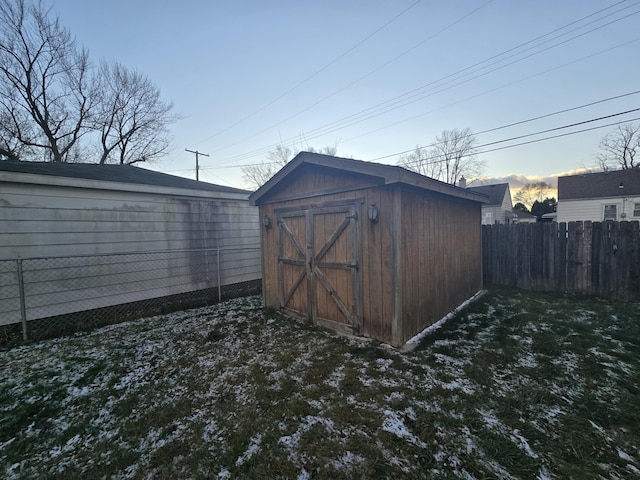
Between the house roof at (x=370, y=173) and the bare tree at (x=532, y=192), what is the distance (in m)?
44.3

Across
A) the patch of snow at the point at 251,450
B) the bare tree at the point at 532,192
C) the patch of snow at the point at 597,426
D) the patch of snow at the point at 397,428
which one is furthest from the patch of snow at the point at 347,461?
the bare tree at the point at 532,192

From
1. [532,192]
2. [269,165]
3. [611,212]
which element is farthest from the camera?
[532,192]

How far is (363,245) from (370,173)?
1044 mm

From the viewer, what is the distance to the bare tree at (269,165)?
917 inches

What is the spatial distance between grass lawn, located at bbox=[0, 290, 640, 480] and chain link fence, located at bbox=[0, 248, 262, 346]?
24.0 inches

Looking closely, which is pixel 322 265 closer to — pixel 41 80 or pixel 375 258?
pixel 375 258

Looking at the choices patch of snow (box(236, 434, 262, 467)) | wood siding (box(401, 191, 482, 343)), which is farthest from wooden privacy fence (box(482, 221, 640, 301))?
patch of snow (box(236, 434, 262, 467))

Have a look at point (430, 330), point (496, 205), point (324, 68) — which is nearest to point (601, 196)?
point (496, 205)

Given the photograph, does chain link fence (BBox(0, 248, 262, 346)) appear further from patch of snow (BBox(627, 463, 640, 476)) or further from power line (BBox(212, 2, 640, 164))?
power line (BBox(212, 2, 640, 164))

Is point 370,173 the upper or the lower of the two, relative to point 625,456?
upper

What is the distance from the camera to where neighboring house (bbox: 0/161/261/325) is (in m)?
4.28

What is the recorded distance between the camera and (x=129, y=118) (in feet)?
53.7

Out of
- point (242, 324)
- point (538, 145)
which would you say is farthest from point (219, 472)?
point (538, 145)

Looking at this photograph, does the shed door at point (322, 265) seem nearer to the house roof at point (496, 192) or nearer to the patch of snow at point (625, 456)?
the patch of snow at point (625, 456)
